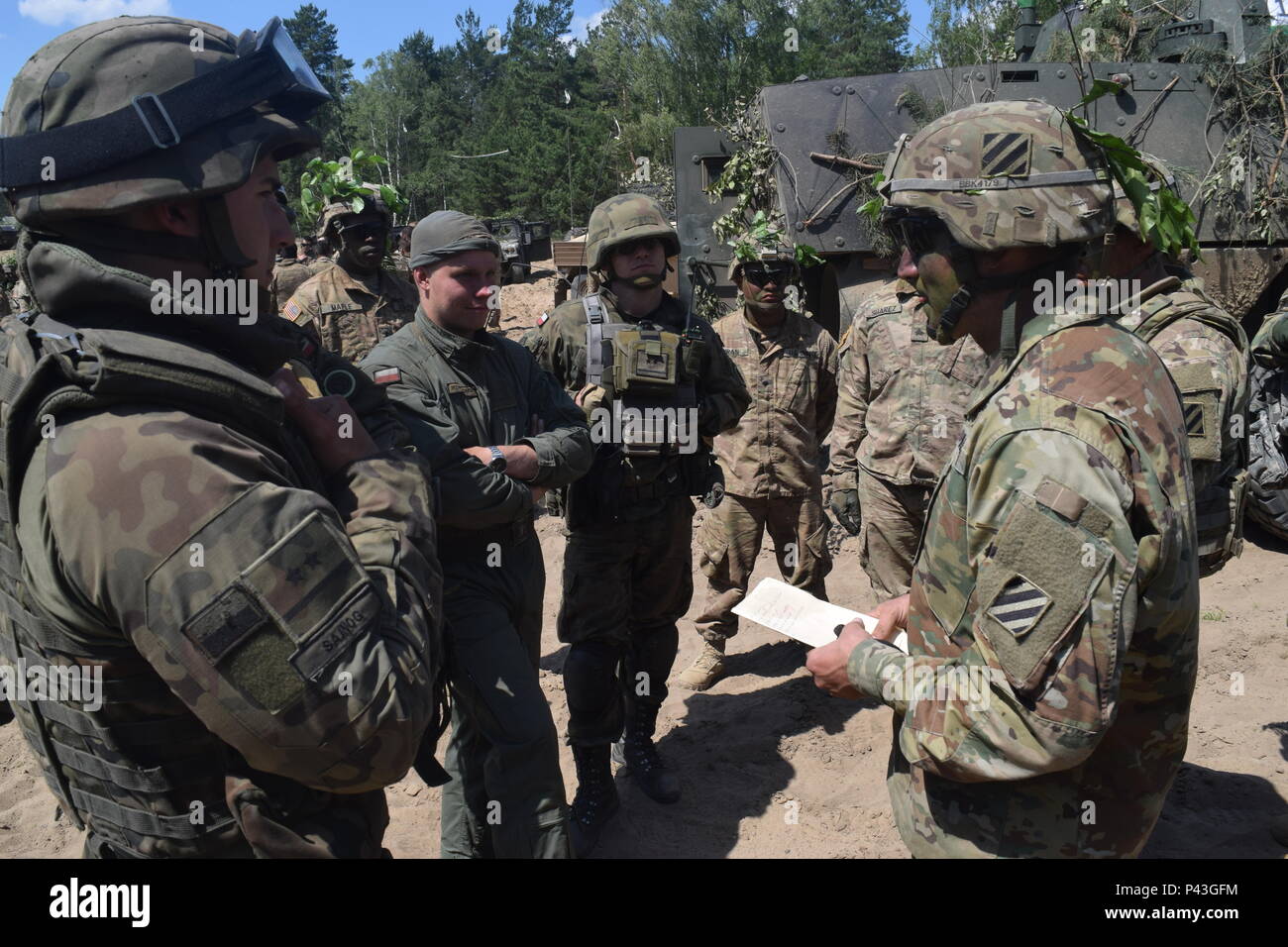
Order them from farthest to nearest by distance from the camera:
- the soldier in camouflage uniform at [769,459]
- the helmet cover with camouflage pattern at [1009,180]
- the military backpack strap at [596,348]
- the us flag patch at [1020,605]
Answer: the soldier in camouflage uniform at [769,459] → the military backpack strap at [596,348] → the helmet cover with camouflage pattern at [1009,180] → the us flag patch at [1020,605]

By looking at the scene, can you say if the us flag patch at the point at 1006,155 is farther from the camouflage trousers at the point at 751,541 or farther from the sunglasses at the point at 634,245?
the camouflage trousers at the point at 751,541

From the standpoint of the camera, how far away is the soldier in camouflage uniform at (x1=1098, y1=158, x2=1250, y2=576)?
3.35 metres

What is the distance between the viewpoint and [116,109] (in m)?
1.61

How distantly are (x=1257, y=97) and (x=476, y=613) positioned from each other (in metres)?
7.18

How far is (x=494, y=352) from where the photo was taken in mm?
3604

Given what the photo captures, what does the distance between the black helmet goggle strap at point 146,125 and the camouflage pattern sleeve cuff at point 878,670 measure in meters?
1.64

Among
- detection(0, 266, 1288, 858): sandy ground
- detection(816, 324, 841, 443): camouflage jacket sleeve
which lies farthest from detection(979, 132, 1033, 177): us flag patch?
detection(816, 324, 841, 443): camouflage jacket sleeve

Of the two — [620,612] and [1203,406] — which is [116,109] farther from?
[1203,406]

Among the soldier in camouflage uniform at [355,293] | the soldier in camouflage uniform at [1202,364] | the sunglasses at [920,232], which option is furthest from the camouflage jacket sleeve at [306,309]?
the sunglasses at [920,232]

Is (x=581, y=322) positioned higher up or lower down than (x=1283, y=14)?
lower down

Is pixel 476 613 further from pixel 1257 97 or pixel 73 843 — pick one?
pixel 1257 97

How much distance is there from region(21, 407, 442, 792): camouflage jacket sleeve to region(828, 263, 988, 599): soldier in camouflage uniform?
3584 millimetres

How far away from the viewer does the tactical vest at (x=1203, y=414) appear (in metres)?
3.35

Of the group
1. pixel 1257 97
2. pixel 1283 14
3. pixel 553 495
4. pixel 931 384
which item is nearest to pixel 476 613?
pixel 553 495
